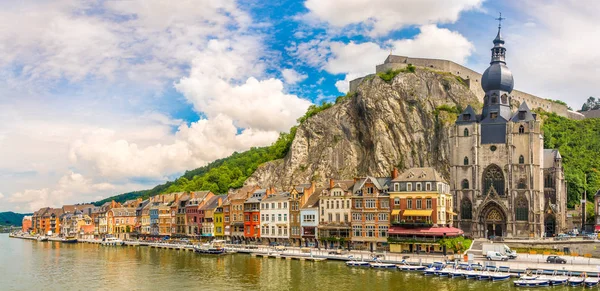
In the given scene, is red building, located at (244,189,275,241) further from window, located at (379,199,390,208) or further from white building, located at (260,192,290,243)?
window, located at (379,199,390,208)

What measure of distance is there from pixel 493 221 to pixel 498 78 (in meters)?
22.4

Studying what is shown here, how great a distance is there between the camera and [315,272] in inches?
2378

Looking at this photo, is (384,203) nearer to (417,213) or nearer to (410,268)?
(417,213)

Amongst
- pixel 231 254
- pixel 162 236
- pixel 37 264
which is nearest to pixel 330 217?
pixel 231 254

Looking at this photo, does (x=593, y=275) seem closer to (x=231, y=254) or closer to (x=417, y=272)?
(x=417, y=272)

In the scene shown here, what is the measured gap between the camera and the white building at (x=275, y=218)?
87188 millimetres

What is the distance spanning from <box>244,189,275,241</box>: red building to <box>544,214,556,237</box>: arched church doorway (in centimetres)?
4205

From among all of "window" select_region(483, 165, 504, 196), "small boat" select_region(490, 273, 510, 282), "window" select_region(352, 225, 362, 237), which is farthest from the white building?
"small boat" select_region(490, 273, 510, 282)

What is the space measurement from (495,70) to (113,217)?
9003cm

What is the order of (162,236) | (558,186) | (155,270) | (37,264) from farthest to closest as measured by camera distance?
1. (162,236)
2. (558,186)
3. (37,264)
4. (155,270)

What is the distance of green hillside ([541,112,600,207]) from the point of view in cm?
10012

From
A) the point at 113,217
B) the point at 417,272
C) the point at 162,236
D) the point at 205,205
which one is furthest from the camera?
the point at 113,217

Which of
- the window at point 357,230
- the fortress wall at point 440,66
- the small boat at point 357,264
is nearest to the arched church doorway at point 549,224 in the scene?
the window at point 357,230

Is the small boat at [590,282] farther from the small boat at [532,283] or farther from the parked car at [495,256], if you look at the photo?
the parked car at [495,256]
